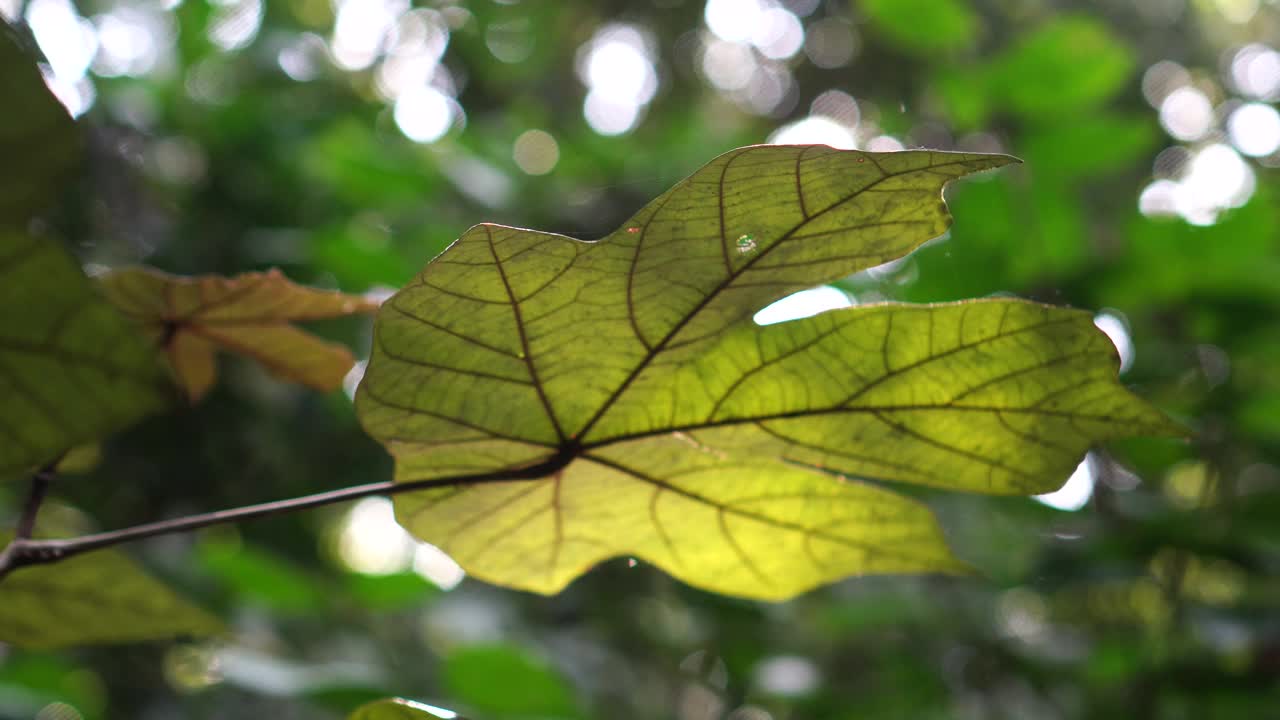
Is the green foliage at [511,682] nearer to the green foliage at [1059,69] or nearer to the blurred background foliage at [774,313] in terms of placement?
the blurred background foliage at [774,313]

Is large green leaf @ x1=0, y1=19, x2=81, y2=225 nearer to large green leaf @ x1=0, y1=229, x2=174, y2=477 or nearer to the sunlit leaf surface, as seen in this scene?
large green leaf @ x1=0, y1=229, x2=174, y2=477

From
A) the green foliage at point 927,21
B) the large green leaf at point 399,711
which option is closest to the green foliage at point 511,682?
the large green leaf at point 399,711

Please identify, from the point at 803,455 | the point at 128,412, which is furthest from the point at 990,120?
the point at 128,412

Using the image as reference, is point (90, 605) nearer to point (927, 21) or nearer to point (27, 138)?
point (27, 138)

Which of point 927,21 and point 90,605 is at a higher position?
point 927,21

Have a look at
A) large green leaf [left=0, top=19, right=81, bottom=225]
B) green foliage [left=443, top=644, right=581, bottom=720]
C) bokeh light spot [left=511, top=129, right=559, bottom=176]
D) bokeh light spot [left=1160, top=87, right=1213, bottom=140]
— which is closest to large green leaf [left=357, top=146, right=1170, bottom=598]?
large green leaf [left=0, top=19, right=81, bottom=225]

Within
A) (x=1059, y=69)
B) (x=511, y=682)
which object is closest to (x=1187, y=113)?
(x=1059, y=69)
